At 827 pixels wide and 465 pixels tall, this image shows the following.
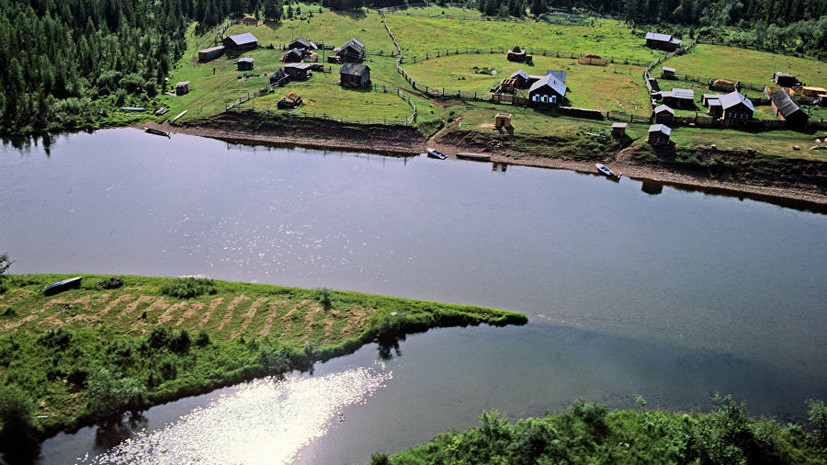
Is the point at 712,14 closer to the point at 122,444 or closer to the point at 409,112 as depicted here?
the point at 409,112

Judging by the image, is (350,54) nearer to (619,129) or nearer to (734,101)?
(619,129)

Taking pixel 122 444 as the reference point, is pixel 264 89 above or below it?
above

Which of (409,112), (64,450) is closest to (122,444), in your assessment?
(64,450)

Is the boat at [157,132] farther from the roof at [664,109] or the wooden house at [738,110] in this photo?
the wooden house at [738,110]

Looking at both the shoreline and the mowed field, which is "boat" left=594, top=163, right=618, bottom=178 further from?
the mowed field

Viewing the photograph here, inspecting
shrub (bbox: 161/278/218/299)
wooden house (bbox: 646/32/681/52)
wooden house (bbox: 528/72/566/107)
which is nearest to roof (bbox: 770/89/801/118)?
wooden house (bbox: 528/72/566/107)
